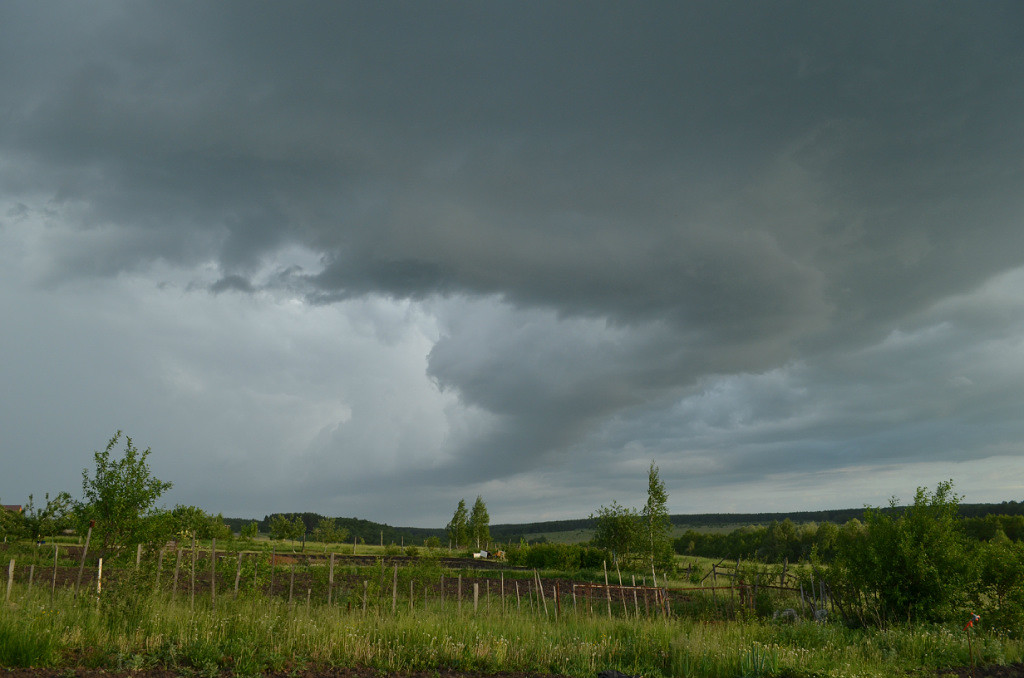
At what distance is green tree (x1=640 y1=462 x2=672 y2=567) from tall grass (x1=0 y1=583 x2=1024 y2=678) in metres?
22.9

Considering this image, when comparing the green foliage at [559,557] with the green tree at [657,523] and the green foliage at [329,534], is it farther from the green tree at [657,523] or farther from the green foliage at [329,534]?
the green foliage at [329,534]

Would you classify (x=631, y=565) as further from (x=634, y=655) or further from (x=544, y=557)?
(x=634, y=655)

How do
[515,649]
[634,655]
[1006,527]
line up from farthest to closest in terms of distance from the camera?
[1006,527] < [634,655] < [515,649]

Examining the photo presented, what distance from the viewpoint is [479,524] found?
7238 centimetres

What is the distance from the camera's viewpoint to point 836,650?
13.9m

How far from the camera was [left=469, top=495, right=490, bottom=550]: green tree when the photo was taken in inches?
2847

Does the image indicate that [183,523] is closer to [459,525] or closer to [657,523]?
[657,523]

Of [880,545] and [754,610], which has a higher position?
[880,545]

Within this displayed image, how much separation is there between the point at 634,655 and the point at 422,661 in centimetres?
424

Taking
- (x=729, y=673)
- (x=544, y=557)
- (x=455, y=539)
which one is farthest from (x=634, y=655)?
(x=455, y=539)

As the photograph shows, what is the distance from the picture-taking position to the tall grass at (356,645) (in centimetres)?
929

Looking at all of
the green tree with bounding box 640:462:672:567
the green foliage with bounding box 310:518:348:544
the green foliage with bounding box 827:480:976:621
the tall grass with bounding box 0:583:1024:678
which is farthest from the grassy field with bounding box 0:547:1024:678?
the green foliage with bounding box 310:518:348:544

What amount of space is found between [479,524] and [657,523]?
38.1 metres

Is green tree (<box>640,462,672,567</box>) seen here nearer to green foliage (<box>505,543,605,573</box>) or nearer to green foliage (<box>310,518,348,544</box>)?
green foliage (<box>505,543,605,573</box>)
